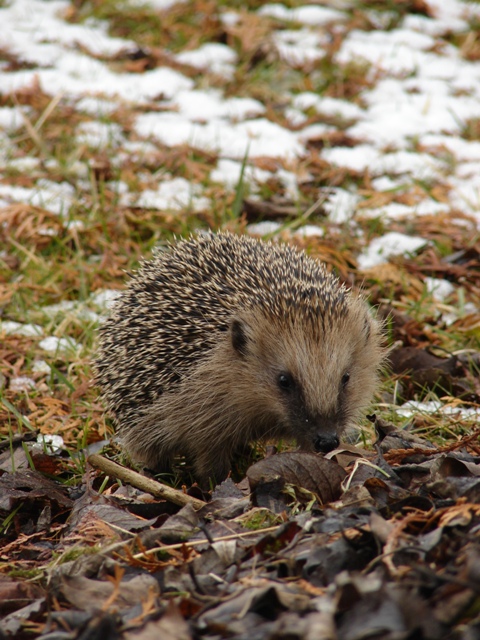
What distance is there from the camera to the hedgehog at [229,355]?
5.29 m

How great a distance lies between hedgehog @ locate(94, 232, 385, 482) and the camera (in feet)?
17.4

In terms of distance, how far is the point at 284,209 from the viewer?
8422 millimetres

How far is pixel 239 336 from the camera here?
5.47m

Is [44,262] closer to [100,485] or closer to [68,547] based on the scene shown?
[100,485]

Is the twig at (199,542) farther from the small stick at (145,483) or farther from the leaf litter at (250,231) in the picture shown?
the small stick at (145,483)

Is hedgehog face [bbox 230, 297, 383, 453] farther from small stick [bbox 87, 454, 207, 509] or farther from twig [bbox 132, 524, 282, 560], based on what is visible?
twig [bbox 132, 524, 282, 560]

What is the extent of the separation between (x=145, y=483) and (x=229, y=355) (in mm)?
1312

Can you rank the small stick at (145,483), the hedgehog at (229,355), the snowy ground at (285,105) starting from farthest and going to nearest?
the snowy ground at (285,105) → the hedgehog at (229,355) → the small stick at (145,483)

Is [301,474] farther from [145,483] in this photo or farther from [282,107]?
[282,107]

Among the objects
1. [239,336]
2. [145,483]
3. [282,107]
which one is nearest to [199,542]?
[145,483]

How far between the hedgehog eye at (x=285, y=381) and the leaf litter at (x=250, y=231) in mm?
603

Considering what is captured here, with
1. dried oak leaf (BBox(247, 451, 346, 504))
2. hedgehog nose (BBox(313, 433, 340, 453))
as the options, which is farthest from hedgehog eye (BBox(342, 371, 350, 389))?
dried oak leaf (BBox(247, 451, 346, 504))

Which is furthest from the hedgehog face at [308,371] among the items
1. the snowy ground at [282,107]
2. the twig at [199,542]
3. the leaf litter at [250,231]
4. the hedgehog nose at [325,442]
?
the snowy ground at [282,107]

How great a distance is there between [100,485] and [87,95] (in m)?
6.79
